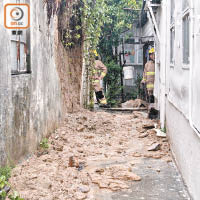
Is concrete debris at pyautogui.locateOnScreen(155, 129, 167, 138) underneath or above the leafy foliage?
underneath

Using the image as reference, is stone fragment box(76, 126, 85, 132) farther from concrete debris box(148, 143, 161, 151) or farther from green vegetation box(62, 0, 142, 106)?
concrete debris box(148, 143, 161, 151)

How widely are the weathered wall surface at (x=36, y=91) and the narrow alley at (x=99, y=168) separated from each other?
1.11 ft

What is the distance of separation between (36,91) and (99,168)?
1.83 metres

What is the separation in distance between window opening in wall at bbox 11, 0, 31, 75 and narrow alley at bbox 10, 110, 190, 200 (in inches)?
59.1

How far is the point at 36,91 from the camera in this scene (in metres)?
7.00

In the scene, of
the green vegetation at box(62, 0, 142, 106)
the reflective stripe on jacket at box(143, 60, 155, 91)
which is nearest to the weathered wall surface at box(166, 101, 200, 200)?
the green vegetation at box(62, 0, 142, 106)

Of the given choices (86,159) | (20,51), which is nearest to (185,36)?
(20,51)

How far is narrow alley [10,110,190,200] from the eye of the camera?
16.6 ft

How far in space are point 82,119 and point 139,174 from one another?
469 centimetres

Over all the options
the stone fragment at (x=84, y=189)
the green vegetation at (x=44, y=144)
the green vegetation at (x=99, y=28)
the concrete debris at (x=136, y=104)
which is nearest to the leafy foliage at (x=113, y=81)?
the green vegetation at (x=99, y=28)

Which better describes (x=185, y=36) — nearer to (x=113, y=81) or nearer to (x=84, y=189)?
(x=84, y=189)

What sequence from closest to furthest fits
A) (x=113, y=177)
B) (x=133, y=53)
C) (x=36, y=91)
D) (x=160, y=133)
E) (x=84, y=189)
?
(x=84, y=189) < (x=113, y=177) < (x=36, y=91) < (x=160, y=133) < (x=133, y=53)

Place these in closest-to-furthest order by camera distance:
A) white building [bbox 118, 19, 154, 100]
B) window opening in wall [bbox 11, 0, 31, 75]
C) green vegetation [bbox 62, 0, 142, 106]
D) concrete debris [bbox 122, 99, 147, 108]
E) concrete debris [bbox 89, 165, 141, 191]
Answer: concrete debris [bbox 89, 165, 141, 191] < window opening in wall [bbox 11, 0, 31, 75] < green vegetation [bbox 62, 0, 142, 106] < concrete debris [bbox 122, 99, 147, 108] < white building [bbox 118, 19, 154, 100]

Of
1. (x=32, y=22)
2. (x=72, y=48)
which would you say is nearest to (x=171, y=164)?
(x=32, y=22)
